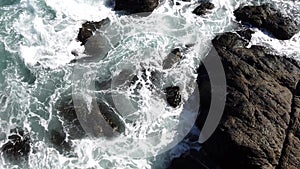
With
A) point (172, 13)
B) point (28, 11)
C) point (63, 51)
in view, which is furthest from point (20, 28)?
point (172, 13)

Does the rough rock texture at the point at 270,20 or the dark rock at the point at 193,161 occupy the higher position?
the rough rock texture at the point at 270,20

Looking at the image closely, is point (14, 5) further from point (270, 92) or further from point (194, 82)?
point (270, 92)

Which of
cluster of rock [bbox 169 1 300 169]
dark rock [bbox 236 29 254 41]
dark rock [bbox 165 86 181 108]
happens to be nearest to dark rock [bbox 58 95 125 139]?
dark rock [bbox 165 86 181 108]

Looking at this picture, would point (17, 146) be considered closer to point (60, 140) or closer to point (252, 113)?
point (60, 140)

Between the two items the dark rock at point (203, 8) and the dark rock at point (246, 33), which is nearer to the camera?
the dark rock at point (246, 33)

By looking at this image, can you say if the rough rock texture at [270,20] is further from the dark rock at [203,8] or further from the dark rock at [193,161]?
the dark rock at [193,161]

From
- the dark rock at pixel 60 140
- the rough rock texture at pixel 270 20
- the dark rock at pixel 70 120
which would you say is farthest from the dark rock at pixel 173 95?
the rough rock texture at pixel 270 20

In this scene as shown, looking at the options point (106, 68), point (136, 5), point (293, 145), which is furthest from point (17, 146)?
point (293, 145)
